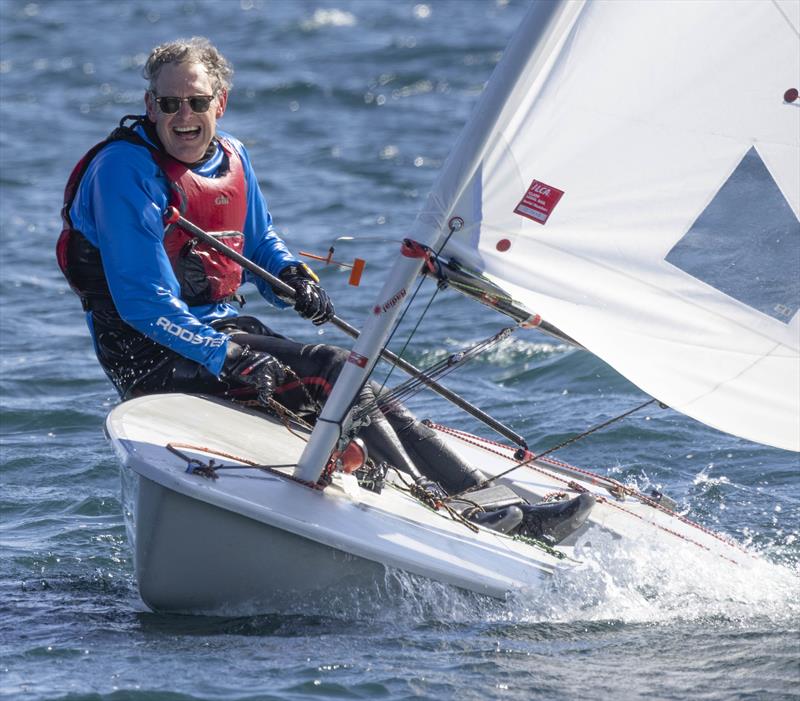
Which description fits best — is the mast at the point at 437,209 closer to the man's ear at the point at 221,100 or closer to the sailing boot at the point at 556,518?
the sailing boot at the point at 556,518

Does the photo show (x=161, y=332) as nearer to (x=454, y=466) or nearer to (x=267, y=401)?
(x=267, y=401)

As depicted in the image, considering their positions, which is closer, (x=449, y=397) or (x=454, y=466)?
(x=454, y=466)

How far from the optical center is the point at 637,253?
157 inches

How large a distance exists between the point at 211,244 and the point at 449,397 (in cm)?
99

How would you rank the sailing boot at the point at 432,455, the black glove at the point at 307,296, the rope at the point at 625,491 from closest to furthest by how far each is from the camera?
the sailing boot at the point at 432,455, the black glove at the point at 307,296, the rope at the point at 625,491

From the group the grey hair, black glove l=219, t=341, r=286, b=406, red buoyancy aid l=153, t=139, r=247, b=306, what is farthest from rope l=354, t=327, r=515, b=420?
the grey hair

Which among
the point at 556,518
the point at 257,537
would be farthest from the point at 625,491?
the point at 257,537

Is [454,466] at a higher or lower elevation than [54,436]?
higher

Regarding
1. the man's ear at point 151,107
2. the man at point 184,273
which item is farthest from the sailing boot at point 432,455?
the man's ear at point 151,107

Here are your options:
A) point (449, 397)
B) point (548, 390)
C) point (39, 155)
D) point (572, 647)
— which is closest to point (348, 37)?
point (39, 155)

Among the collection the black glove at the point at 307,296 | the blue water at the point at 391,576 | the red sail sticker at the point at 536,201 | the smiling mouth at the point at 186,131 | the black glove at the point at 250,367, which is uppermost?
the red sail sticker at the point at 536,201

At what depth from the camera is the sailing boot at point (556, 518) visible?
14.3 ft

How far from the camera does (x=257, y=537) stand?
381cm

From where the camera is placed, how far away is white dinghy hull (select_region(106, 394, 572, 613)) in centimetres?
378
